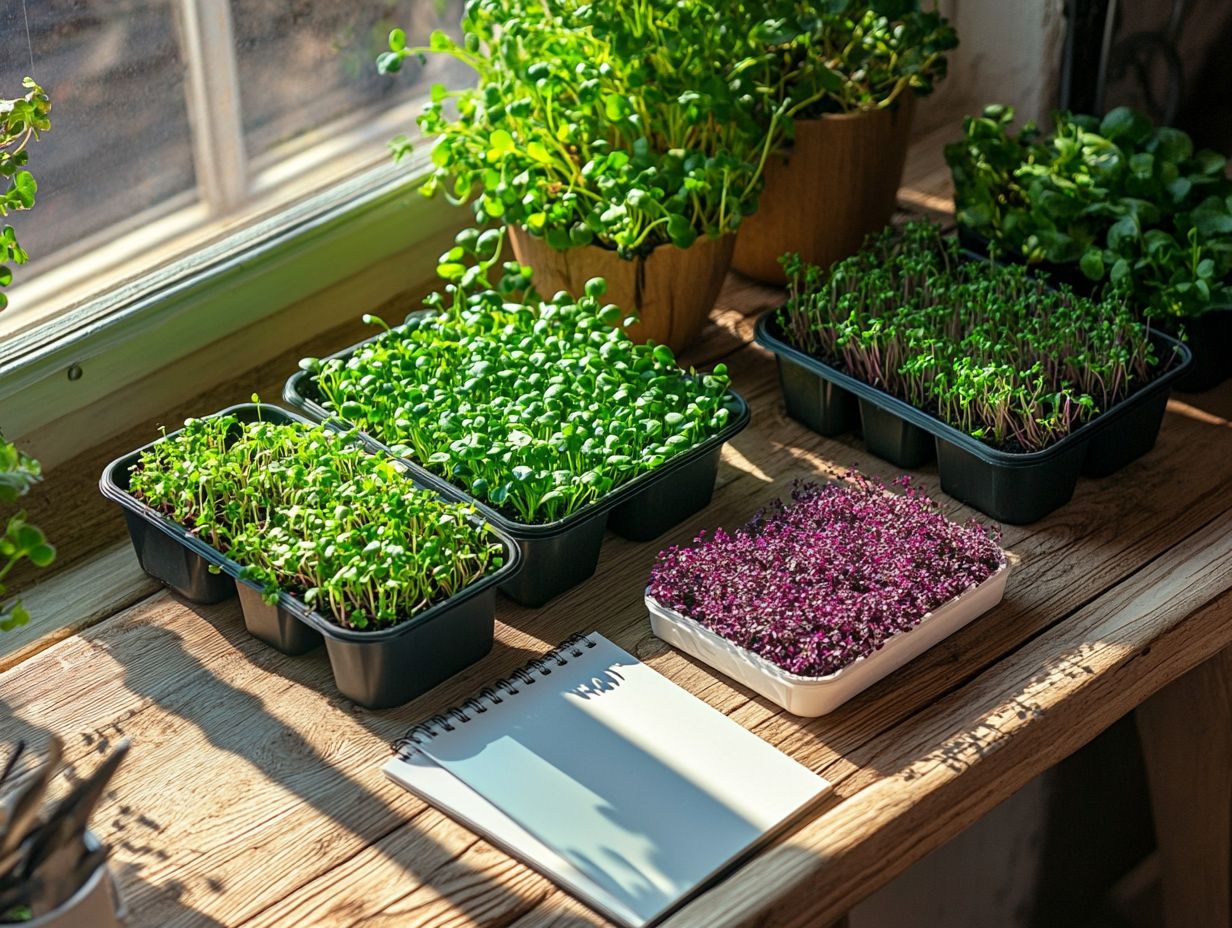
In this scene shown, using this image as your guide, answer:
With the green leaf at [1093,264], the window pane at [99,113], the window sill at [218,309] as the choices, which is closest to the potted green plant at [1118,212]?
the green leaf at [1093,264]

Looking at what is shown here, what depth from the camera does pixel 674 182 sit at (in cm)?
160

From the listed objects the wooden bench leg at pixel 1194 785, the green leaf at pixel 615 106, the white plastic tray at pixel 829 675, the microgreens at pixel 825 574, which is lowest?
the wooden bench leg at pixel 1194 785

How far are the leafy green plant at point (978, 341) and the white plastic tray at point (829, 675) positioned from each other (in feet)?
0.60

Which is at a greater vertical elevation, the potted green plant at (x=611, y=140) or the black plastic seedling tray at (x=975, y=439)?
the potted green plant at (x=611, y=140)

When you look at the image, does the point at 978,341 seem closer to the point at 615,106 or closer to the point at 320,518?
the point at 615,106

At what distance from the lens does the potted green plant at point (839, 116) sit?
1734mm

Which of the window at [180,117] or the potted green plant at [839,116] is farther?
the potted green plant at [839,116]

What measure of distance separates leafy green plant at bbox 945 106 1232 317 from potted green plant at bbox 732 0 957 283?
9 centimetres

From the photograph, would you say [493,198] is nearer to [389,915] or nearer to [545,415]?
[545,415]

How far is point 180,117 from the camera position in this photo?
1.69 m

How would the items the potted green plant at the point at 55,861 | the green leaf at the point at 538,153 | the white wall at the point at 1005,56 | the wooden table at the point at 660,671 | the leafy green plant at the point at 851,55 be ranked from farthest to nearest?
the white wall at the point at 1005,56, the leafy green plant at the point at 851,55, the green leaf at the point at 538,153, the wooden table at the point at 660,671, the potted green plant at the point at 55,861

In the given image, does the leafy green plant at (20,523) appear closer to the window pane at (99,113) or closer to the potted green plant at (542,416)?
the potted green plant at (542,416)

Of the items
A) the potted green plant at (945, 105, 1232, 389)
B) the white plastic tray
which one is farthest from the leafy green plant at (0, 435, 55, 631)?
the potted green plant at (945, 105, 1232, 389)

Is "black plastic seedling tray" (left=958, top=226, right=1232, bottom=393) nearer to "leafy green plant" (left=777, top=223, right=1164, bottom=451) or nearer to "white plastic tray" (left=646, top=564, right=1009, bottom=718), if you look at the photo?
"leafy green plant" (left=777, top=223, right=1164, bottom=451)
